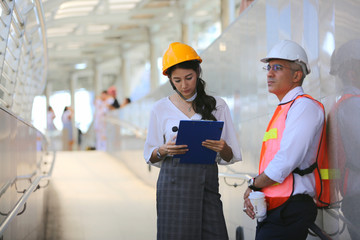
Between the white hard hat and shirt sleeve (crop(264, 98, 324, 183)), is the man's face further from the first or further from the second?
shirt sleeve (crop(264, 98, 324, 183))

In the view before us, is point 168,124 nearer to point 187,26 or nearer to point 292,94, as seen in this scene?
point 292,94

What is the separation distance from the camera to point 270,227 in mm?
2975

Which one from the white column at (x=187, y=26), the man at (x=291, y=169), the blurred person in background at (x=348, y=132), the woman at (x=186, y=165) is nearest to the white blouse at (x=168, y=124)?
the woman at (x=186, y=165)

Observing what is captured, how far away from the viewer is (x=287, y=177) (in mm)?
2930

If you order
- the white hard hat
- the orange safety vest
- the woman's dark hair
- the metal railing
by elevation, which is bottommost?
the orange safety vest

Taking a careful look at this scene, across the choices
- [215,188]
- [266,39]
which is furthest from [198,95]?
[266,39]

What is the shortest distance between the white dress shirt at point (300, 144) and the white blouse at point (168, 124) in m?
0.52

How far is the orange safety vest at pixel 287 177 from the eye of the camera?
292 centimetres

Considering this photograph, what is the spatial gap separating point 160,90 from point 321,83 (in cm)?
762

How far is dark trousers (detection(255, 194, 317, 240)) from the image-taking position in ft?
9.45

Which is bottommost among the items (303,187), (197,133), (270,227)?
(270,227)

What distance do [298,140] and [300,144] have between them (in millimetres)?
21

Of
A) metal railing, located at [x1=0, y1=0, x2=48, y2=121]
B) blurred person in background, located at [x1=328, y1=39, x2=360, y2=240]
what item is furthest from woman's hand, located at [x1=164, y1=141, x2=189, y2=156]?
metal railing, located at [x1=0, y1=0, x2=48, y2=121]

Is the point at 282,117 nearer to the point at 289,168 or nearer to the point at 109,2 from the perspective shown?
the point at 289,168
